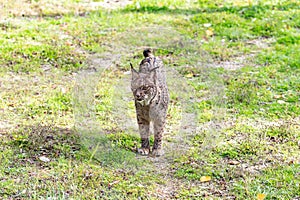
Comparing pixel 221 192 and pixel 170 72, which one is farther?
pixel 170 72

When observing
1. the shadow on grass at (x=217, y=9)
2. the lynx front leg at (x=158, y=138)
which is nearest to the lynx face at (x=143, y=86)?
the lynx front leg at (x=158, y=138)

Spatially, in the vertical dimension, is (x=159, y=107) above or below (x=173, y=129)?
above

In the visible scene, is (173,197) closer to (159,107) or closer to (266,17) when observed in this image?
(159,107)

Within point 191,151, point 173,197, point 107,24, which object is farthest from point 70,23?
point 173,197

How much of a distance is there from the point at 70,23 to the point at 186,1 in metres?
2.10

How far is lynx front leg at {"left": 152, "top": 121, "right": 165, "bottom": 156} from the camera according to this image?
5.29 meters

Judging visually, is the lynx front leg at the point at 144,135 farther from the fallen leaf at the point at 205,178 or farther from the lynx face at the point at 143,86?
the fallen leaf at the point at 205,178

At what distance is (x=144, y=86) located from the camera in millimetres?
4930

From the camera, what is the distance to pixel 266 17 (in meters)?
9.23

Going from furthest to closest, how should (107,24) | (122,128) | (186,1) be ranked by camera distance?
(186,1) → (107,24) → (122,128)

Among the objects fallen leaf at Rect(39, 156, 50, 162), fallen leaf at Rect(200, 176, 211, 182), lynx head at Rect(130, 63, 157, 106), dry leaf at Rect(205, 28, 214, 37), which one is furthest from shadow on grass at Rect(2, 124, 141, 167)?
dry leaf at Rect(205, 28, 214, 37)

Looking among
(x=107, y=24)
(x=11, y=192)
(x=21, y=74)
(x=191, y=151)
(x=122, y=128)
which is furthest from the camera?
(x=107, y=24)

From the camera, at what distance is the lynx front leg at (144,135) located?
5340 millimetres

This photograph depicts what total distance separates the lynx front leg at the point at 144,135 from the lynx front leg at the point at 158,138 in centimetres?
7
